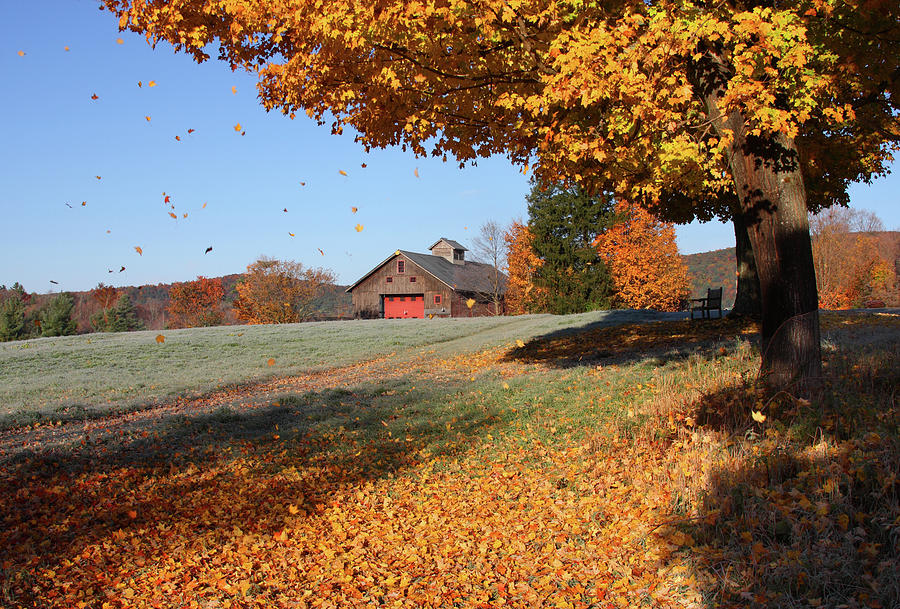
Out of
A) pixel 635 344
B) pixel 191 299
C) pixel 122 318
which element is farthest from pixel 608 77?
pixel 191 299

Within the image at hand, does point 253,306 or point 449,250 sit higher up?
point 449,250

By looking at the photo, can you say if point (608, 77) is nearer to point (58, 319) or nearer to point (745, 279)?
point (745, 279)

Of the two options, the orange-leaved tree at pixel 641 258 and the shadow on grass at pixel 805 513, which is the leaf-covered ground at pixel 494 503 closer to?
the shadow on grass at pixel 805 513

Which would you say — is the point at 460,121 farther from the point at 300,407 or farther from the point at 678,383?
the point at 300,407

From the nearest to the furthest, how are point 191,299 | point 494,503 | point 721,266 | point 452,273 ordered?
point 494,503 → point 452,273 → point 191,299 → point 721,266

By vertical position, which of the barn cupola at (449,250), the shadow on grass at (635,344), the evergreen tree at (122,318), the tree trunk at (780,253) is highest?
the barn cupola at (449,250)

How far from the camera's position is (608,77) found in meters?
5.88

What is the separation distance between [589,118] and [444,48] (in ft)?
7.51

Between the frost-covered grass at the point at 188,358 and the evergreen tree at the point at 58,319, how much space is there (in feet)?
99.8

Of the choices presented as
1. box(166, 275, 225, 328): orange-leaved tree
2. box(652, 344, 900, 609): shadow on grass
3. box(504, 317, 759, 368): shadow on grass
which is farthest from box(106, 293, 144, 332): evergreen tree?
box(652, 344, 900, 609): shadow on grass

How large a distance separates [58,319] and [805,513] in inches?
2510

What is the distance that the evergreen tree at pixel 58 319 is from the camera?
53.8m

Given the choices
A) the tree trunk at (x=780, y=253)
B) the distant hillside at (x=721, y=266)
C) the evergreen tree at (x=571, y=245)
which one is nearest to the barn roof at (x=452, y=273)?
the evergreen tree at (x=571, y=245)

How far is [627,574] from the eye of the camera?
375 cm
